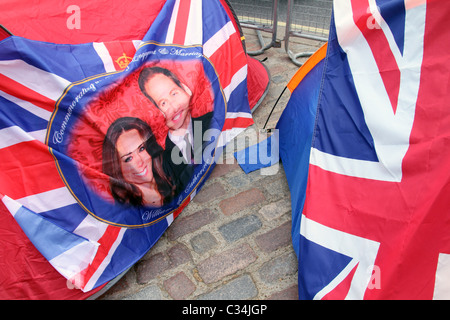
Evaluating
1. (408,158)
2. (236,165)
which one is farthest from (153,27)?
(408,158)

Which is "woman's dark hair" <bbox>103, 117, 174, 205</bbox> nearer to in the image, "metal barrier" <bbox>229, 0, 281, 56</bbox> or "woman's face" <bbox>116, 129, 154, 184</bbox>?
"woman's face" <bbox>116, 129, 154, 184</bbox>

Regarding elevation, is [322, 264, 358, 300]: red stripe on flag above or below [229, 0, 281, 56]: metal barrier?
below

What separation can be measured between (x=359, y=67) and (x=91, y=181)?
133cm

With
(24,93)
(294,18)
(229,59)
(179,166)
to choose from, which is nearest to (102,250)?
(179,166)

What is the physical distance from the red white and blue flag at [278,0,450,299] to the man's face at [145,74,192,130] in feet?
2.37

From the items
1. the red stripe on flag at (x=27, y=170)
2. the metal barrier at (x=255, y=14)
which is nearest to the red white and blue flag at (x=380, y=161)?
the red stripe on flag at (x=27, y=170)

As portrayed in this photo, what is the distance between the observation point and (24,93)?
1.68 m

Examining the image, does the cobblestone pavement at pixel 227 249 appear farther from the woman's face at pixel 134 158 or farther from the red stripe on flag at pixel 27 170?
the red stripe on flag at pixel 27 170

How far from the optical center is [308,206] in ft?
6.33

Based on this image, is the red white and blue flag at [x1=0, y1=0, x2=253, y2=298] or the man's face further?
the man's face

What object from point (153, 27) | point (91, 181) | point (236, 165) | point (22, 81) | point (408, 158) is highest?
point (153, 27)

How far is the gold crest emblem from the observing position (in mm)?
2016

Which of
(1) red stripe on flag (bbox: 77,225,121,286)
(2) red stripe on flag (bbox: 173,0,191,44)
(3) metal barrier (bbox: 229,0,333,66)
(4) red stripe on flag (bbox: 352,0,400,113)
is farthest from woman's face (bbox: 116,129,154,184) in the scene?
(3) metal barrier (bbox: 229,0,333,66)

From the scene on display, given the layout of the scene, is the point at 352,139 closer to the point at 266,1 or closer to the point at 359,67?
the point at 359,67
